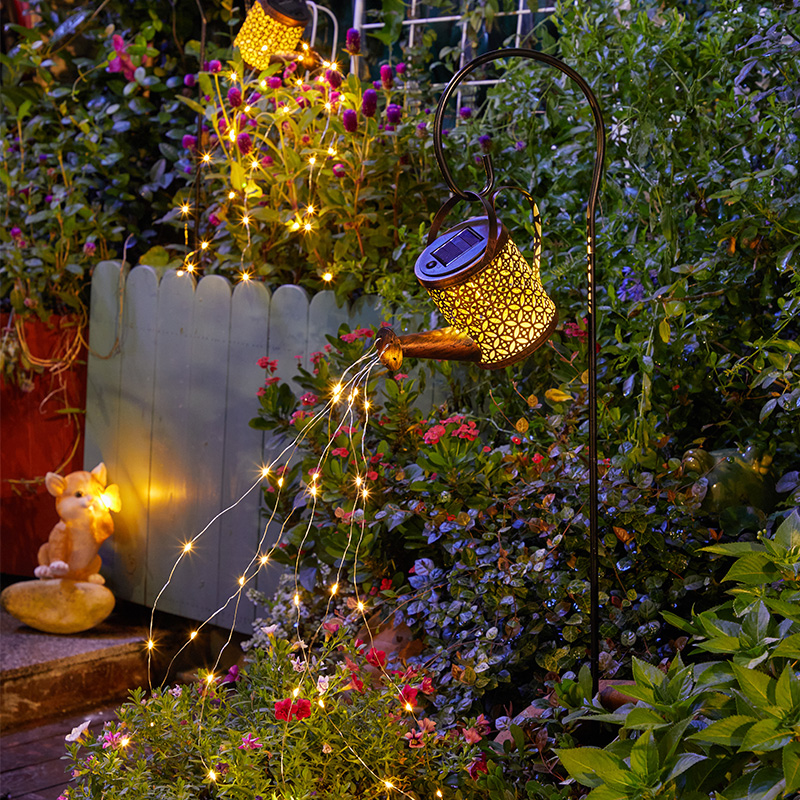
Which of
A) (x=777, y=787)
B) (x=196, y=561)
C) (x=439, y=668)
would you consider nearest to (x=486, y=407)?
(x=439, y=668)

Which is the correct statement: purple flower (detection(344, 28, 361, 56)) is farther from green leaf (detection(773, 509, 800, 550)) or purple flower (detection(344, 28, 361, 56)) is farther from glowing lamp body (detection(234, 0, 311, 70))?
green leaf (detection(773, 509, 800, 550))

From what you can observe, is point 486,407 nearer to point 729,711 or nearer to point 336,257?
point 336,257

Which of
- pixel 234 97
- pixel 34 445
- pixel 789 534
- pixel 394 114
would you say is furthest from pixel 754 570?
pixel 34 445

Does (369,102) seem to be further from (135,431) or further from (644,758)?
(644,758)

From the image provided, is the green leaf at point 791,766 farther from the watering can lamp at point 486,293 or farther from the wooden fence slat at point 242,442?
the wooden fence slat at point 242,442

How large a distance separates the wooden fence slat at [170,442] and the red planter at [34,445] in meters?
0.52

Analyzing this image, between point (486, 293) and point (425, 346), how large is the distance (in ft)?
0.41

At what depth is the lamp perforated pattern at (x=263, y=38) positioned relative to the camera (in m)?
2.70

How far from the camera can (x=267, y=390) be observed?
2.29m

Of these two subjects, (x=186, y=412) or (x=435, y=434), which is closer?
(x=435, y=434)

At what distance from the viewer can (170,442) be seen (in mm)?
2904

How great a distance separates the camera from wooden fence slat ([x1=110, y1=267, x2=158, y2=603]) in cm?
298

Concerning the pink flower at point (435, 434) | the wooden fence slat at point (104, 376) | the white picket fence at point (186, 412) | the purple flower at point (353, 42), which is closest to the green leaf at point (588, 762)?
the pink flower at point (435, 434)

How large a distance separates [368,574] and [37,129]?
2494mm
